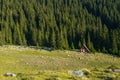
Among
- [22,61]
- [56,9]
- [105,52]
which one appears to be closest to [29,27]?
[56,9]

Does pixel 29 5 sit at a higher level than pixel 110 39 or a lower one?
higher

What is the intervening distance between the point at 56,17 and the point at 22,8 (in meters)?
22.6

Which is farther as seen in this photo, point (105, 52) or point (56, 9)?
point (56, 9)

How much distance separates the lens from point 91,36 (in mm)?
137250

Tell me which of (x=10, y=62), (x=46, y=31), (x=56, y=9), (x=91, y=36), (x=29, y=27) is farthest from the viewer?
(x=56, y=9)

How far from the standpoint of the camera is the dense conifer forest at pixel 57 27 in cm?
12356

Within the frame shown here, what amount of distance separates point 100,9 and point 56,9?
1086 inches

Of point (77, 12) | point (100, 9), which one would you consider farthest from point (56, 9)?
point (100, 9)

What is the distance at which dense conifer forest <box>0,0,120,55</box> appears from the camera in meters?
124

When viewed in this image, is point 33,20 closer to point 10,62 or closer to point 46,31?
point 46,31

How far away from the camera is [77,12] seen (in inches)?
7461

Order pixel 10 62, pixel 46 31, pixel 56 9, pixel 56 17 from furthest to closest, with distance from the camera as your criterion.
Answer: pixel 56 9, pixel 56 17, pixel 46 31, pixel 10 62

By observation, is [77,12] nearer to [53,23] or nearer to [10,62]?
[53,23]

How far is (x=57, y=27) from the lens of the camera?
501 ft
